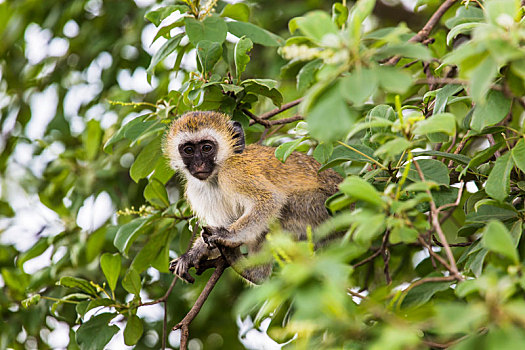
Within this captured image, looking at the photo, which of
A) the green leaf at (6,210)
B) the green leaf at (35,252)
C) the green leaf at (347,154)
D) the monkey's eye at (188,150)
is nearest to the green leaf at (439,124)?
the green leaf at (347,154)

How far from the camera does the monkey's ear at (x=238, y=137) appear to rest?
4.62 m

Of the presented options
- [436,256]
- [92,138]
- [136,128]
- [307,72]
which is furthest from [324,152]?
[92,138]

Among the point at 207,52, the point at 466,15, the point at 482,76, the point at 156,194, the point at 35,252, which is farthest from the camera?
the point at 35,252

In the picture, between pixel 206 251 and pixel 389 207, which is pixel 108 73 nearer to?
pixel 206 251

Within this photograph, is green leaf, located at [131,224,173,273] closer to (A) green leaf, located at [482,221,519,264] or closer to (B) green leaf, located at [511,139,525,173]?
(B) green leaf, located at [511,139,525,173]

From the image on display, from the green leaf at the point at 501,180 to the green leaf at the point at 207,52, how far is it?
1810 mm

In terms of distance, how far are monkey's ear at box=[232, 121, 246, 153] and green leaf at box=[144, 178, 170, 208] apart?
65 centimetres

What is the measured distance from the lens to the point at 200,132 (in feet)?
15.9

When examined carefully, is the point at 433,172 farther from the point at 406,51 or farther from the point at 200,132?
the point at 200,132

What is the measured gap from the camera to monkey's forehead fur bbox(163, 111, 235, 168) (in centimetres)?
476

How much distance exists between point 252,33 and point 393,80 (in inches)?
94.6

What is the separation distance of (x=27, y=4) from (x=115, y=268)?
12.7ft

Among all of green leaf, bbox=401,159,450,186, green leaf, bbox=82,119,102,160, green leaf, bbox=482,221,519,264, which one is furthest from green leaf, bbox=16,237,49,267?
green leaf, bbox=482,221,519,264

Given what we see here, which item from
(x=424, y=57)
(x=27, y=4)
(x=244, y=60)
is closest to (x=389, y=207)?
(x=424, y=57)
